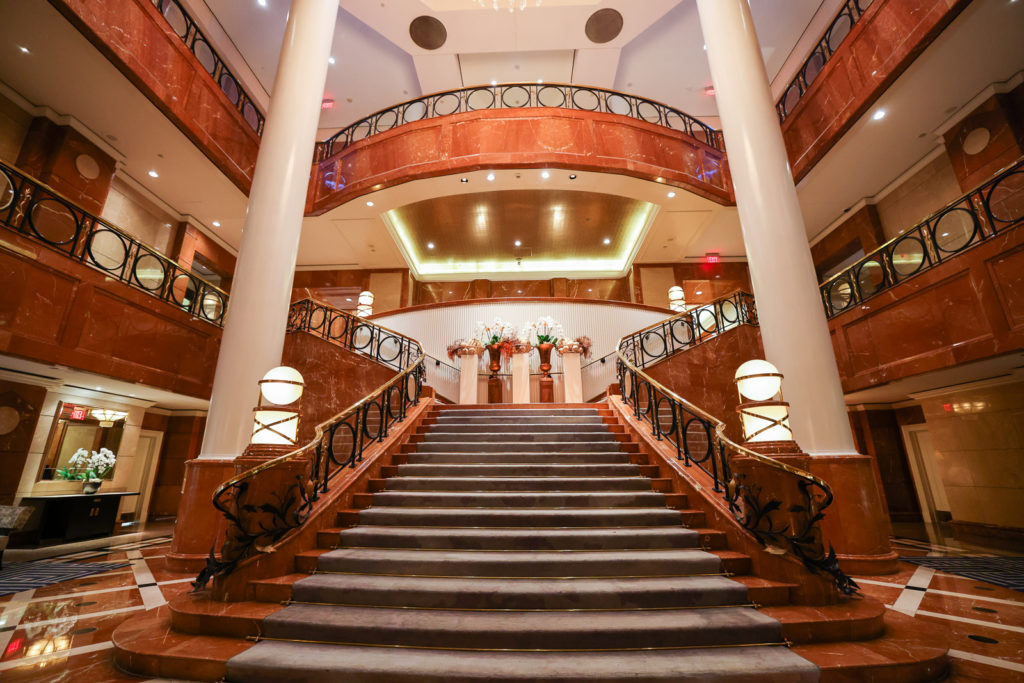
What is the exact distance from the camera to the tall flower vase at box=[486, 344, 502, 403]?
932cm

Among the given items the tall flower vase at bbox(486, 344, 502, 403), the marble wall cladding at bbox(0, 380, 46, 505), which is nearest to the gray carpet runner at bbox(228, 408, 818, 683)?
the tall flower vase at bbox(486, 344, 502, 403)

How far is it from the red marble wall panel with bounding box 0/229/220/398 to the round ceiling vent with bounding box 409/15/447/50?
8324mm

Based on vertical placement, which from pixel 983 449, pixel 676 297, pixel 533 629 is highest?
pixel 676 297

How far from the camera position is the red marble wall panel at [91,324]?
450cm

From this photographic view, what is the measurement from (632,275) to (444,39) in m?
7.90

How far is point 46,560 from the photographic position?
5191mm

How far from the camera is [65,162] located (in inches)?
266

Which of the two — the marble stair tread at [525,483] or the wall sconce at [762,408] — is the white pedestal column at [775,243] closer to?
the wall sconce at [762,408]

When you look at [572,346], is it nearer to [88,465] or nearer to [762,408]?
[762,408]

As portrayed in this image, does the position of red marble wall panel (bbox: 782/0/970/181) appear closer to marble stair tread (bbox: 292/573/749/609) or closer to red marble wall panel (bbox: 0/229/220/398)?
marble stair tread (bbox: 292/573/749/609)

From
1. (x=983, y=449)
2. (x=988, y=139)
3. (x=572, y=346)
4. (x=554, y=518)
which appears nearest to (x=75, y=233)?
(x=554, y=518)

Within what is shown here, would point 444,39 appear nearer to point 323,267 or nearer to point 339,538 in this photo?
point 323,267

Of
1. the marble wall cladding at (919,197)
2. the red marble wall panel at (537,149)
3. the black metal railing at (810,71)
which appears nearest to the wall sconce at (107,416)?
the red marble wall panel at (537,149)

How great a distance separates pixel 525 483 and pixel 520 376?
15.6 feet
